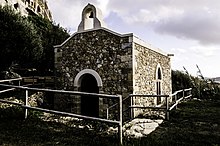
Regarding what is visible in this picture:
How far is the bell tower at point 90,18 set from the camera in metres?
10.1

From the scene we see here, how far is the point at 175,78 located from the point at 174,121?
1159cm

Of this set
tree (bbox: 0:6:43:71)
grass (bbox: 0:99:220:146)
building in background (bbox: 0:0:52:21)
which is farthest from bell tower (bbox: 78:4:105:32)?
building in background (bbox: 0:0:52:21)

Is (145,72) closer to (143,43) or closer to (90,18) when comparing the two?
(143,43)

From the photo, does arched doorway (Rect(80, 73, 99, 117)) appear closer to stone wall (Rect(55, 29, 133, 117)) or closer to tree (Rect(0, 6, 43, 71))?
stone wall (Rect(55, 29, 133, 117))

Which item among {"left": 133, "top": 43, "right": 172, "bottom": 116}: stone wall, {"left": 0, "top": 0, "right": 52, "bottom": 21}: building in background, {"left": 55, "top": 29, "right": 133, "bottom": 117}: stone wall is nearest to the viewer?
{"left": 55, "top": 29, "right": 133, "bottom": 117}: stone wall

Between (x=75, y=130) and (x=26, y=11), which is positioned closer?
(x=75, y=130)

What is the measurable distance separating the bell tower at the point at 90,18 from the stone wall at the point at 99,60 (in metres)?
0.44

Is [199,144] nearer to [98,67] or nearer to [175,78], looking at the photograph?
[98,67]

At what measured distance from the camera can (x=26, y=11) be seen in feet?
107

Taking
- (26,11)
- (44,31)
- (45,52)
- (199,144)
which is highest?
(26,11)

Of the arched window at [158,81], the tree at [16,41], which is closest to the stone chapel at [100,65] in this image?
the arched window at [158,81]

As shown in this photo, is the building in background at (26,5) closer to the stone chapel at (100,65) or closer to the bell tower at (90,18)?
the bell tower at (90,18)

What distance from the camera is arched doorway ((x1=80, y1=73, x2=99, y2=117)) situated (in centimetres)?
1057

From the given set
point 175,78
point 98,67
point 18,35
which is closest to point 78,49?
point 98,67
